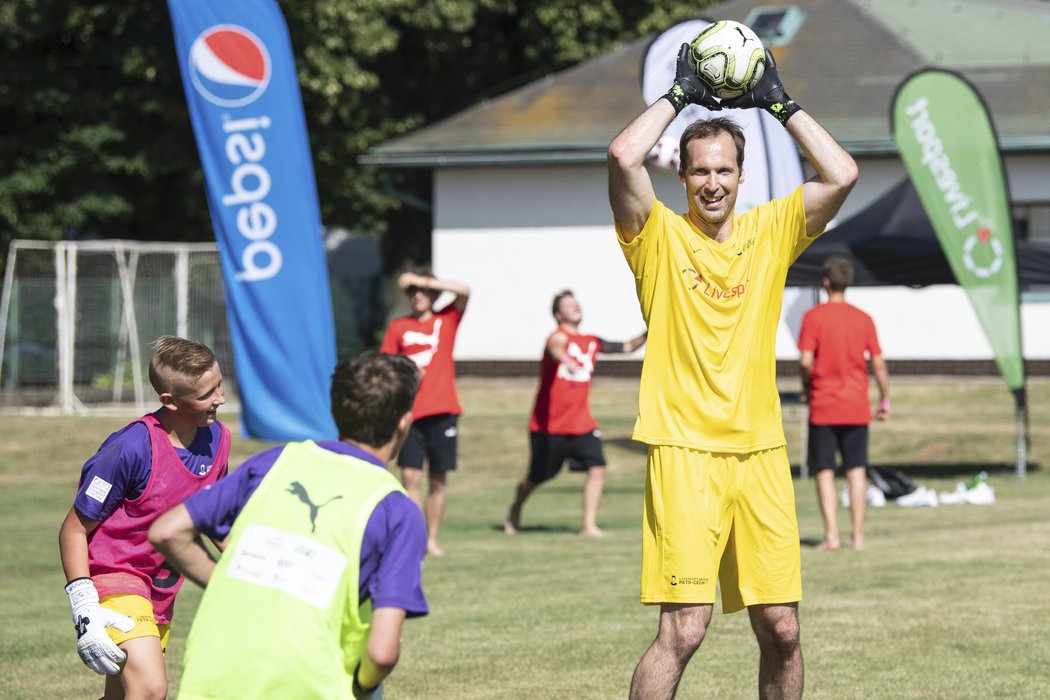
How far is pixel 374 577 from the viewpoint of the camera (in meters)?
3.86

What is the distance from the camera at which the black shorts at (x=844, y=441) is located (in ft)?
42.0

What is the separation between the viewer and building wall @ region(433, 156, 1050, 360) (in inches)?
1158

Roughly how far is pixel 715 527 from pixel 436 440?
7.50m

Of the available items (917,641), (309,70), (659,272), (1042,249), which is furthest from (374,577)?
(309,70)

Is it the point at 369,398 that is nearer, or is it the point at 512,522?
the point at 369,398

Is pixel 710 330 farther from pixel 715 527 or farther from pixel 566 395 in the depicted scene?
pixel 566 395

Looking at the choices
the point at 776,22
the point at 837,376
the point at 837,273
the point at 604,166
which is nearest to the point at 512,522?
the point at 837,376

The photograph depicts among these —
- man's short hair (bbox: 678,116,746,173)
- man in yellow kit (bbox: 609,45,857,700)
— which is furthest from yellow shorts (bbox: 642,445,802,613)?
man's short hair (bbox: 678,116,746,173)

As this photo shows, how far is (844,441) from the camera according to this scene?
12.9 meters

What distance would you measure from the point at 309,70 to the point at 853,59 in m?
10.3

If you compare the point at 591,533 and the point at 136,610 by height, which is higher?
the point at 136,610

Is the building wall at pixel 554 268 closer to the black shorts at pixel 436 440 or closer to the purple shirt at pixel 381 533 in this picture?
the black shorts at pixel 436 440

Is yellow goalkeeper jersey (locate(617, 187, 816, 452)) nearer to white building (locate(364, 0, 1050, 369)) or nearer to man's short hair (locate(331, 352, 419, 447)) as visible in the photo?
man's short hair (locate(331, 352, 419, 447))

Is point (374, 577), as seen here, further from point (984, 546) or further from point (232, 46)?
point (232, 46)
